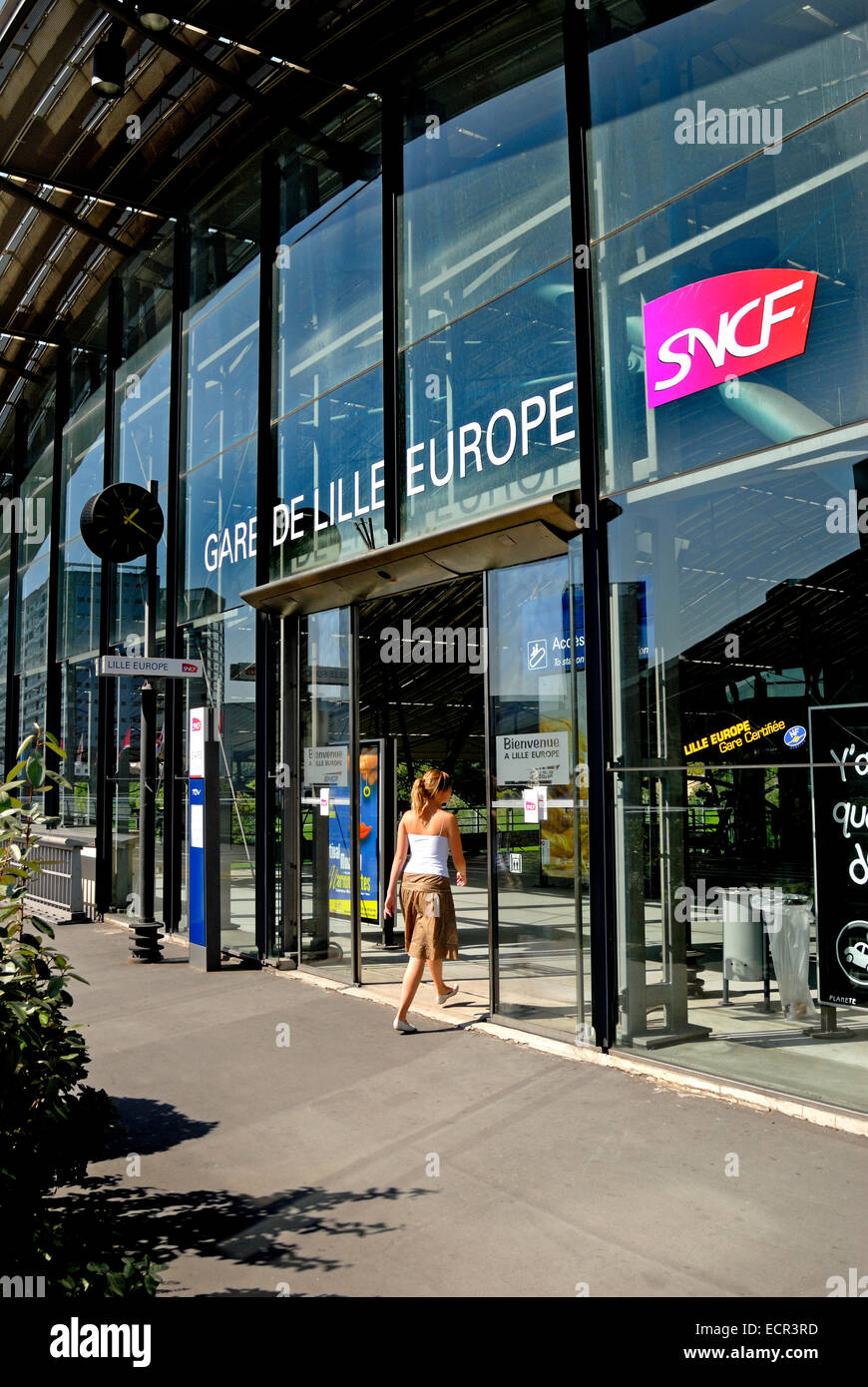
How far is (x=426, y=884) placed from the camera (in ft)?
25.8

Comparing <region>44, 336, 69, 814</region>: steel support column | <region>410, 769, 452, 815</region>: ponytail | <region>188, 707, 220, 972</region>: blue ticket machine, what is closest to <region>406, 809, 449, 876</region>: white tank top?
<region>410, 769, 452, 815</region>: ponytail

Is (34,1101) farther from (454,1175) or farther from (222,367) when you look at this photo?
(222,367)

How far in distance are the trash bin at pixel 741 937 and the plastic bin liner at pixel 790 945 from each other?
8cm

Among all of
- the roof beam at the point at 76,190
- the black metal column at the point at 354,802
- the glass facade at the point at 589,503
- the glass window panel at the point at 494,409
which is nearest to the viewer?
the glass facade at the point at 589,503

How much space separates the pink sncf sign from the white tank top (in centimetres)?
345

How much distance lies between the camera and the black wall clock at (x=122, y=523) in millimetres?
12422

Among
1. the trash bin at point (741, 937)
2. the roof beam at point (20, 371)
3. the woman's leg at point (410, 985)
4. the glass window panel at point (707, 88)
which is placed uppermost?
the roof beam at point (20, 371)

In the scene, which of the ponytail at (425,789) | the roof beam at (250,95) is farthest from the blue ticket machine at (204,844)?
the roof beam at (250,95)

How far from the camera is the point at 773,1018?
21.4 feet

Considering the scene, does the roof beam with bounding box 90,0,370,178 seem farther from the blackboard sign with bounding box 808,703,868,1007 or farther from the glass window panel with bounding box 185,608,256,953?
the blackboard sign with bounding box 808,703,868,1007

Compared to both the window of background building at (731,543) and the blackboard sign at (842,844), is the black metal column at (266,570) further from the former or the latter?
the blackboard sign at (842,844)

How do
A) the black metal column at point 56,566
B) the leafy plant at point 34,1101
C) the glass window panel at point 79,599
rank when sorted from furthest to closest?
the black metal column at point 56,566, the glass window panel at point 79,599, the leafy plant at point 34,1101

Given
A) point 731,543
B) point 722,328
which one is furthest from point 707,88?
point 731,543
